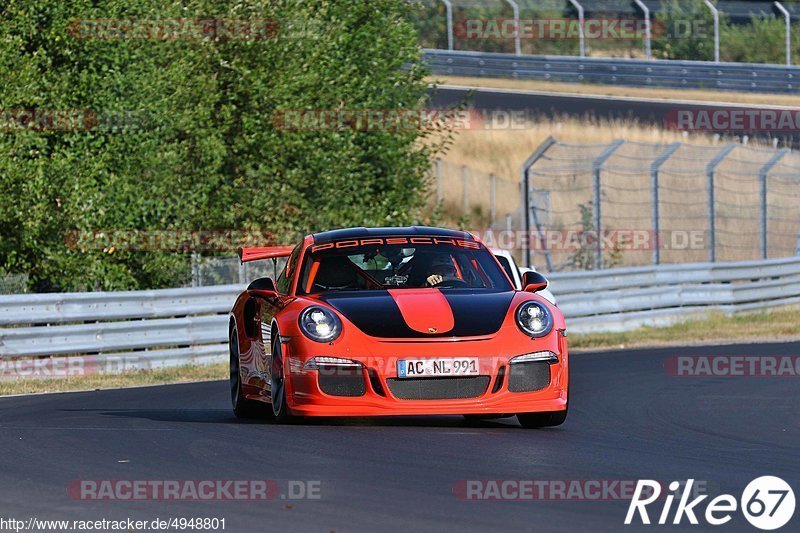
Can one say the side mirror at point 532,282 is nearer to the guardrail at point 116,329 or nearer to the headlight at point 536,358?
the headlight at point 536,358

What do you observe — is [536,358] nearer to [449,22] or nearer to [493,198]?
[493,198]

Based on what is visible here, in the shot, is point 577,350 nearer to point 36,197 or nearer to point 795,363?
point 795,363

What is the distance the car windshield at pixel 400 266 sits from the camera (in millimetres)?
10359

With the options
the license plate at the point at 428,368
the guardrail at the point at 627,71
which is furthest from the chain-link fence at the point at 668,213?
the license plate at the point at 428,368

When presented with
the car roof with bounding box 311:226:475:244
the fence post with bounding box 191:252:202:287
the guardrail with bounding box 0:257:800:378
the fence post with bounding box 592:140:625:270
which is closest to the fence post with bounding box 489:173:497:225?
the fence post with bounding box 592:140:625:270

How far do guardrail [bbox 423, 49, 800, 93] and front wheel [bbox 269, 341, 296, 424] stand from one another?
30.6m

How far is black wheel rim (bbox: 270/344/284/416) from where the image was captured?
9762 mm

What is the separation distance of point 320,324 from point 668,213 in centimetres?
A: 2725

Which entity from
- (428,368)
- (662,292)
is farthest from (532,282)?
(662,292)

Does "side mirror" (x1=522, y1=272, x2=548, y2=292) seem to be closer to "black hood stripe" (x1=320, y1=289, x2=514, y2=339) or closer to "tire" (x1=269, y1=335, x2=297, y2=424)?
"black hood stripe" (x1=320, y1=289, x2=514, y2=339)

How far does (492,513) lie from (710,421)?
469 cm

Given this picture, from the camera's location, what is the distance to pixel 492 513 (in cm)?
635

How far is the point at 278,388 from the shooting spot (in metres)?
9.88

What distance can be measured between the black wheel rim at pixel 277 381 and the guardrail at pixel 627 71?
30594 mm
